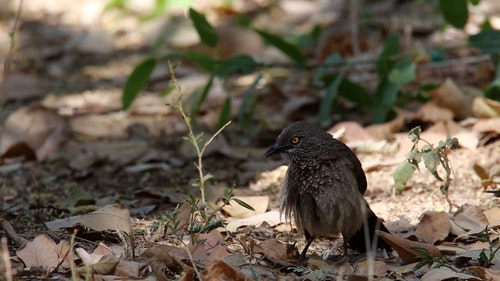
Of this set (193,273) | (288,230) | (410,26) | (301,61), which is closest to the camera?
(193,273)

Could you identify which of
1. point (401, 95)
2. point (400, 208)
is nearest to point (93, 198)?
point (400, 208)

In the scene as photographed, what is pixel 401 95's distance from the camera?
7605 mm

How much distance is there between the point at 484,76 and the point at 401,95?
89 centimetres

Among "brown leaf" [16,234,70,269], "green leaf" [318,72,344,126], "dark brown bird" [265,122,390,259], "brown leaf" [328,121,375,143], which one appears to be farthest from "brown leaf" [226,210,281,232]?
"green leaf" [318,72,344,126]

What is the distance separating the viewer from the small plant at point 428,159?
4949 mm

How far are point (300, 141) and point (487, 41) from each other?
236 centimetres

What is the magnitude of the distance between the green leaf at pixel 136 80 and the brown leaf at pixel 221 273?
3424 millimetres

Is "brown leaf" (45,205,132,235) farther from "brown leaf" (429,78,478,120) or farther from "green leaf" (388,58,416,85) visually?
"brown leaf" (429,78,478,120)

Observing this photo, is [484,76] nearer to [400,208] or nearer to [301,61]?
[301,61]

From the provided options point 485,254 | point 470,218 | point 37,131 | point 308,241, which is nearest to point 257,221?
point 308,241

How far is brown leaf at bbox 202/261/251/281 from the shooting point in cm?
377

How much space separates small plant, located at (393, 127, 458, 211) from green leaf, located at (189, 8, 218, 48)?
2.46 m

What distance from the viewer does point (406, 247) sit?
4.50 meters

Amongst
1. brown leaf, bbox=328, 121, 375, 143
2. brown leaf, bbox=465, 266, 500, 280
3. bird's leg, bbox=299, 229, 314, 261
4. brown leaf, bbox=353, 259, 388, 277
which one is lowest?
brown leaf, bbox=328, 121, 375, 143
